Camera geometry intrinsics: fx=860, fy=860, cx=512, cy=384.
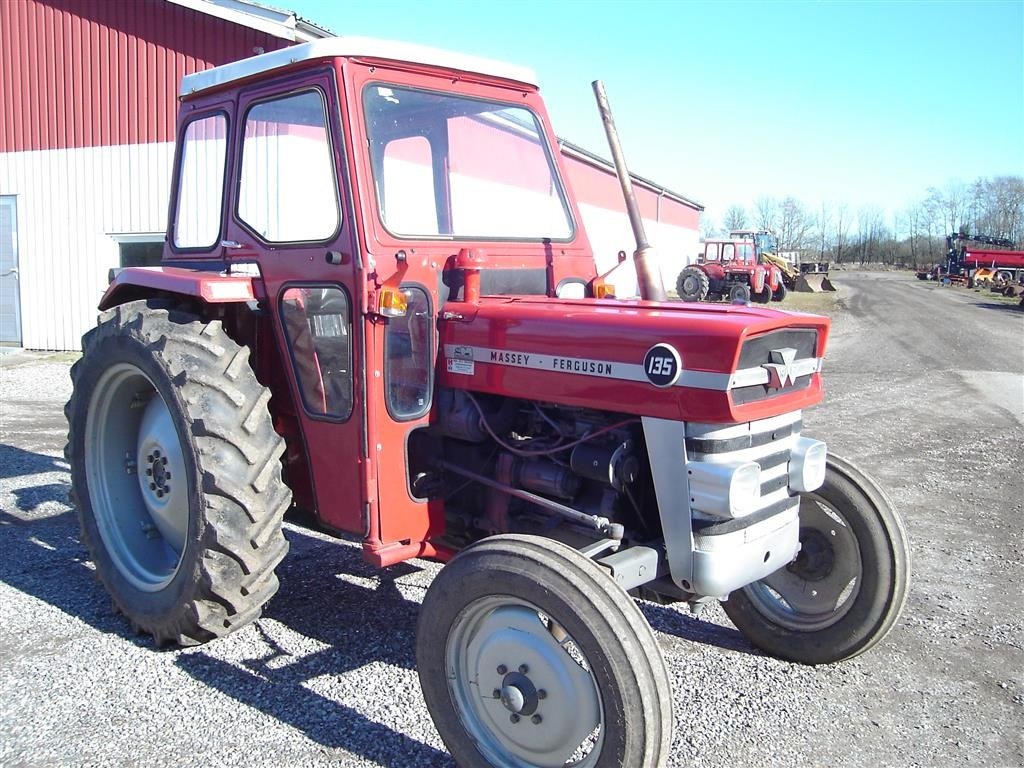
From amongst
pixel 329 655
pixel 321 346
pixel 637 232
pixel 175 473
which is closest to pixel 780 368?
pixel 637 232

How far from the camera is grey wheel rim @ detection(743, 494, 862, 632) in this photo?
11.8 feet

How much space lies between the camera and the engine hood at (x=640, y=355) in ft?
8.90

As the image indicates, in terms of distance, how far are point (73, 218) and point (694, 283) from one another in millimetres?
20417

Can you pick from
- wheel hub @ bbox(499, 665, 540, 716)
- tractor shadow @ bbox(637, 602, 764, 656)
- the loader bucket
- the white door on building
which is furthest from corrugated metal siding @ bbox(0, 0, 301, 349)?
the loader bucket

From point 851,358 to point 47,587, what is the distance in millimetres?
13831

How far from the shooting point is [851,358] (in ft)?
49.9

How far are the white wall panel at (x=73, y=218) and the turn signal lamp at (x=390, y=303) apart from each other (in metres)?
10.6

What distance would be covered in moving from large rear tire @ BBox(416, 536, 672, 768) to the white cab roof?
76.2 inches

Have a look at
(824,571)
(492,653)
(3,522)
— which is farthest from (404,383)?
(3,522)

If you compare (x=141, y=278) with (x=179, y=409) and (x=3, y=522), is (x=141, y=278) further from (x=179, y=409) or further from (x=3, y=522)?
(x=3, y=522)

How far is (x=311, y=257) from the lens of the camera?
338cm

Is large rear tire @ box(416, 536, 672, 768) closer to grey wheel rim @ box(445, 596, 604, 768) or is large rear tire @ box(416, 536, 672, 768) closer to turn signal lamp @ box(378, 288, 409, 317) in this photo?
grey wheel rim @ box(445, 596, 604, 768)

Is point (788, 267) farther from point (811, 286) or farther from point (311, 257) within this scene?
point (311, 257)

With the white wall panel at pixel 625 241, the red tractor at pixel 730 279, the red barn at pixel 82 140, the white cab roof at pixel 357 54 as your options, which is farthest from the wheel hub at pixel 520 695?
the red tractor at pixel 730 279
